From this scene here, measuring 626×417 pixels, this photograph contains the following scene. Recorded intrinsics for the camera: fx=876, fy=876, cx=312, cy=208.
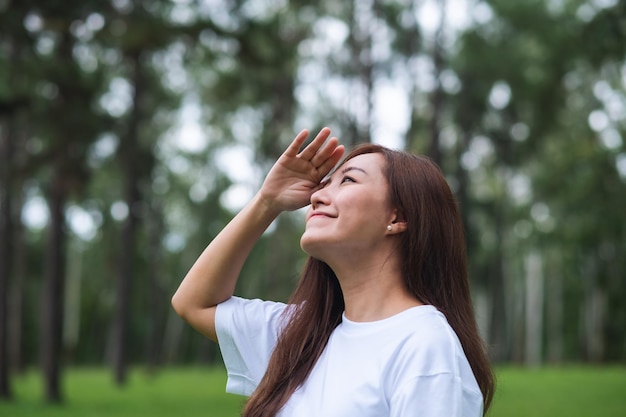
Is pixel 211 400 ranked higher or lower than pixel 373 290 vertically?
lower

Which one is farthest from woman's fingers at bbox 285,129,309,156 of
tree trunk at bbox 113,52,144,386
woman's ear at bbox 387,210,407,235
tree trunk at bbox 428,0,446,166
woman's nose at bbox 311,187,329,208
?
tree trunk at bbox 113,52,144,386

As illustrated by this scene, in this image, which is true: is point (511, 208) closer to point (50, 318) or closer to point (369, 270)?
point (50, 318)

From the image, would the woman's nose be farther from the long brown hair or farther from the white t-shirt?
the white t-shirt

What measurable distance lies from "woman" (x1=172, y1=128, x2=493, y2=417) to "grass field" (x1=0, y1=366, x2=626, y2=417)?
791cm

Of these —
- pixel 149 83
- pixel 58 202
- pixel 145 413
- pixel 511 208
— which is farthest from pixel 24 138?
pixel 511 208

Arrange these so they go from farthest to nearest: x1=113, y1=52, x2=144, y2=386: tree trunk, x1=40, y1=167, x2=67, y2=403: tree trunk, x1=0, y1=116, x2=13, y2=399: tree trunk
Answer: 1. x1=113, y1=52, x2=144, y2=386: tree trunk
2. x1=0, y1=116, x2=13, y2=399: tree trunk
3. x1=40, y1=167, x2=67, y2=403: tree trunk

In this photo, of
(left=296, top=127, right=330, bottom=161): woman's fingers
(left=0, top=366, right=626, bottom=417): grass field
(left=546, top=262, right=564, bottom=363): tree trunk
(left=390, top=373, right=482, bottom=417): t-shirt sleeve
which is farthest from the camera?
(left=546, top=262, right=564, bottom=363): tree trunk

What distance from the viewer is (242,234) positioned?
2707mm

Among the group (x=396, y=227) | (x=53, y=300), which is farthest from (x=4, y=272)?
(x=396, y=227)

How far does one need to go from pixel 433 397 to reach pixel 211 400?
1490cm

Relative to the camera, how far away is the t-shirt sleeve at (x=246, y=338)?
263 cm

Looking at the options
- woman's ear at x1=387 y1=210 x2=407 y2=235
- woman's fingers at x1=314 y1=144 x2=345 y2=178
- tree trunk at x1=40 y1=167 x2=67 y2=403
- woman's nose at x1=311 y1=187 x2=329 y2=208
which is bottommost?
tree trunk at x1=40 y1=167 x2=67 y2=403

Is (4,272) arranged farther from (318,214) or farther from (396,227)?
(396,227)

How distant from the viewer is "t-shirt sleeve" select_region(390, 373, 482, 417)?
191cm
